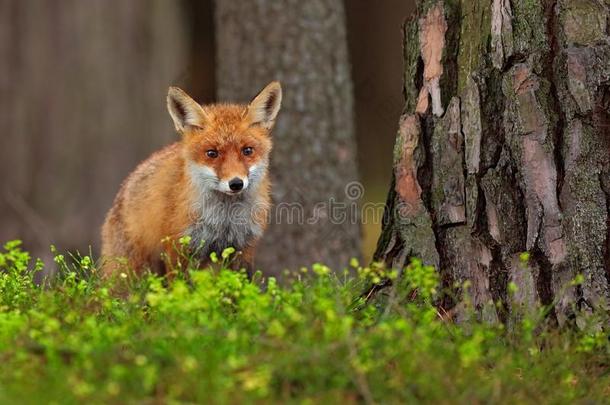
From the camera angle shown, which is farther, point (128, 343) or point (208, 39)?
point (208, 39)

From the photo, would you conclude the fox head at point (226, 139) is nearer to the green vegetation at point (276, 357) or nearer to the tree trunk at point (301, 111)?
the tree trunk at point (301, 111)

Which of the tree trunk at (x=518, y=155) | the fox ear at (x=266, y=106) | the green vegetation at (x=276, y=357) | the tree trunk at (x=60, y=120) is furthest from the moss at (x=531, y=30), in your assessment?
the tree trunk at (x=60, y=120)

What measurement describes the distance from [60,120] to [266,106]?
370 cm

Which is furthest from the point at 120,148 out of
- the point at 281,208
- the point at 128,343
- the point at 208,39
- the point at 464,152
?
the point at 128,343

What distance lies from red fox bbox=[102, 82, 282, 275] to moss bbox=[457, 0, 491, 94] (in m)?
1.61

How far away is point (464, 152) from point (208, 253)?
2.08 m

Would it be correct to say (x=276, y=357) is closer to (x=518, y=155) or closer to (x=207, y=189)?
(x=518, y=155)

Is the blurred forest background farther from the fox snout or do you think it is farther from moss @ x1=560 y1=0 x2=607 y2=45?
moss @ x1=560 y1=0 x2=607 y2=45

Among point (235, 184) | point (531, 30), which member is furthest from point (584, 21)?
point (235, 184)

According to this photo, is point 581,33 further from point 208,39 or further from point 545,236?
point 208,39

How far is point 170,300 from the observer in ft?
13.1

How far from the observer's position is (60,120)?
9320mm

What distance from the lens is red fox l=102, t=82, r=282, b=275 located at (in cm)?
604

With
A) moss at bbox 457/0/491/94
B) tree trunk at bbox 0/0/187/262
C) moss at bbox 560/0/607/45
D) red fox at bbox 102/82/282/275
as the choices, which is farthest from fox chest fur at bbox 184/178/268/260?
tree trunk at bbox 0/0/187/262
